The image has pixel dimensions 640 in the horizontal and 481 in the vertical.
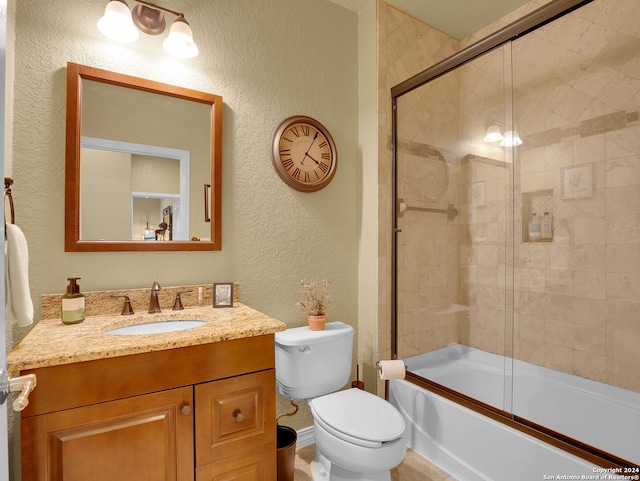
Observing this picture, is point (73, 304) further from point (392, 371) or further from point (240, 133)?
point (392, 371)

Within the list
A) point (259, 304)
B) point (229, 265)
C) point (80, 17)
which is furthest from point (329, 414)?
point (80, 17)

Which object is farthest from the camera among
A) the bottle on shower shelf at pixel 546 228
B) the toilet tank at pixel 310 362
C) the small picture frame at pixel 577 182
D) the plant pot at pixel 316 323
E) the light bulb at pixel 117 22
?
the bottle on shower shelf at pixel 546 228

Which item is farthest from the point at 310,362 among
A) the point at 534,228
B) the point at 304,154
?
the point at 534,228

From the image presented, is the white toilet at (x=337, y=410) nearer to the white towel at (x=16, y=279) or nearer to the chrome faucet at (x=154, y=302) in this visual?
the chrome faucet at (x=154, y=302)

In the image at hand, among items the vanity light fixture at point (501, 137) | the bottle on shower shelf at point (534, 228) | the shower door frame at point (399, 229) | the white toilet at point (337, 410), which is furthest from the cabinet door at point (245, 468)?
the vanity light fixture at point (501, 137)

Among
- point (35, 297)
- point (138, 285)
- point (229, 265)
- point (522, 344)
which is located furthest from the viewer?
point (522, 344)

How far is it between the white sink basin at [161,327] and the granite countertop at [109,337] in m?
0.02

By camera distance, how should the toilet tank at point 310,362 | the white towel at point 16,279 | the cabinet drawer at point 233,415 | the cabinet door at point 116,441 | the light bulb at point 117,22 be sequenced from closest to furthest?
the cabinet door at point 116,441, the white towel at point 16,279, the cabinet drawer at point 233,415, the light bulb at point 117,22, the toilet tank at point 310,362

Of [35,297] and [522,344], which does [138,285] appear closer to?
[35,297]

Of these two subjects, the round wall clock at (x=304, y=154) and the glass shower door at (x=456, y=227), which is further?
the glass shower door at (x=456, y=227)

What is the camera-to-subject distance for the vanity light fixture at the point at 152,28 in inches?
58.4

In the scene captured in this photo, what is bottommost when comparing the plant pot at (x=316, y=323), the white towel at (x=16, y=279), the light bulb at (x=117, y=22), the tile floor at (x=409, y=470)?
the tile floor at (x=409, y=470)

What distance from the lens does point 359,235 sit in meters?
2.34

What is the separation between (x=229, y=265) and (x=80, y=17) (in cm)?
133
